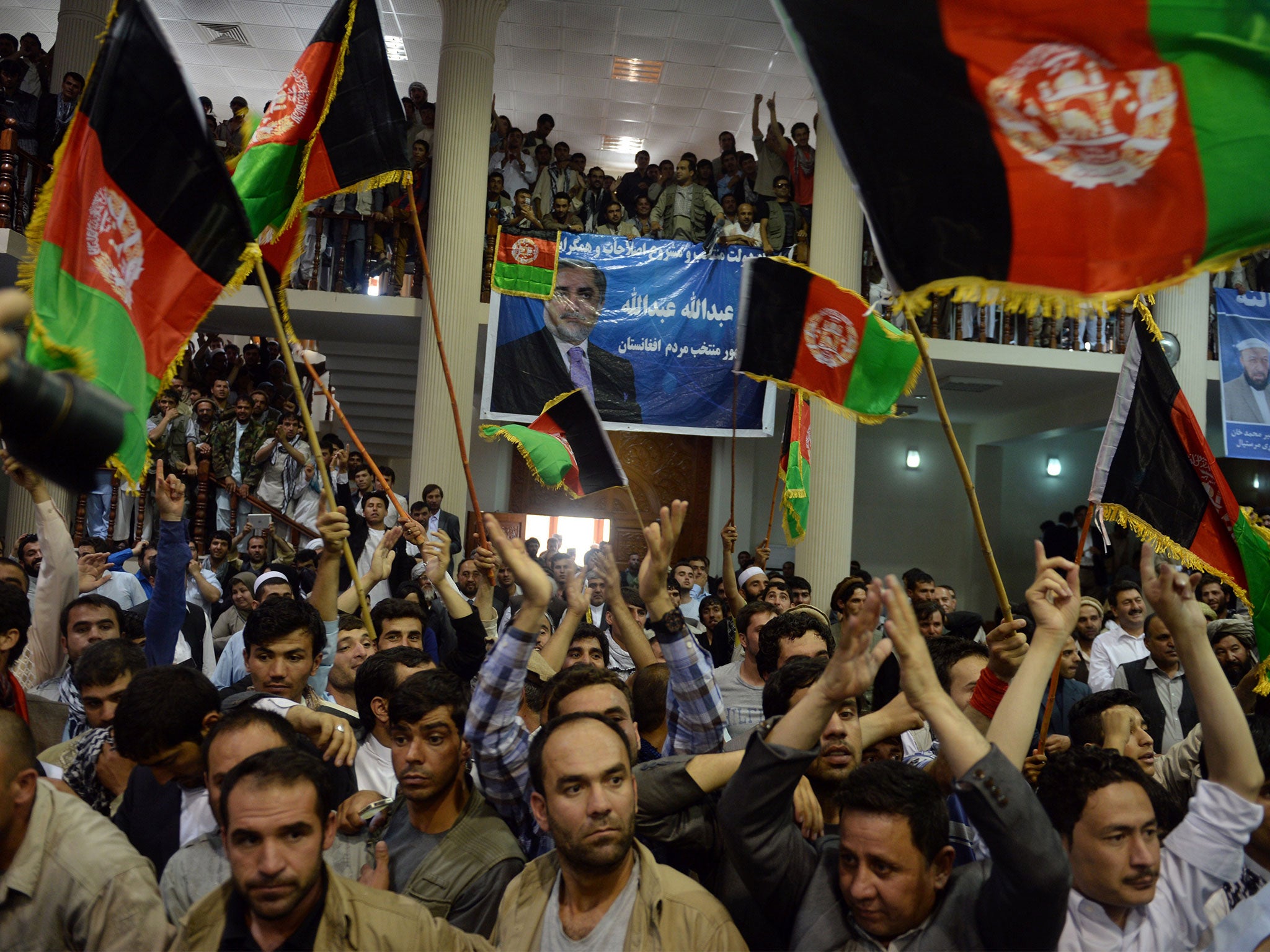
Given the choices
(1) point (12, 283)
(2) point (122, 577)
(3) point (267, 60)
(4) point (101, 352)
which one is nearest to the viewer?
(4) point (101, 352)

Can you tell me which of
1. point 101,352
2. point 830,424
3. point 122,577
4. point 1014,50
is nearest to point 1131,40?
point 1014,50

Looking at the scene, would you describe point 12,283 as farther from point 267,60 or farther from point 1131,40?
point 1131,40

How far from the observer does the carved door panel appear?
1404 cm

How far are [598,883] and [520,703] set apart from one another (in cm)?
62

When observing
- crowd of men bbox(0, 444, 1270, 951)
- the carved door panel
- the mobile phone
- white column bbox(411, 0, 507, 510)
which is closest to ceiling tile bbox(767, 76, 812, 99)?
white column bbox(411, 0, 507, 510)

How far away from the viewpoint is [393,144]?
14.9 ft

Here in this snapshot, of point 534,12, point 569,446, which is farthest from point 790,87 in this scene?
point 569,446

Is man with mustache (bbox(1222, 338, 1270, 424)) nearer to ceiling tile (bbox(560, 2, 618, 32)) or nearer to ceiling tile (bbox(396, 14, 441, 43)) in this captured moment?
ceiling tile (bbox(560, 2, 618, 32))

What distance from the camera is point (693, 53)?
38.5 ft

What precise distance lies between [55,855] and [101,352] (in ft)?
4.84

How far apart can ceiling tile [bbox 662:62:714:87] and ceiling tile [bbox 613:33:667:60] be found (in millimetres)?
254

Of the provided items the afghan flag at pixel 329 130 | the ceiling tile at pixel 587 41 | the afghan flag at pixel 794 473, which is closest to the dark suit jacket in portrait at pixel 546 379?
the afghan flag at pixel 794 473

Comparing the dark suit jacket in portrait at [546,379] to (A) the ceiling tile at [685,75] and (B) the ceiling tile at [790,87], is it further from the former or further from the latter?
(B) the ceiling tile at [790,87]

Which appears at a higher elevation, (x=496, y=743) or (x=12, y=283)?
(x=12, y=283)
